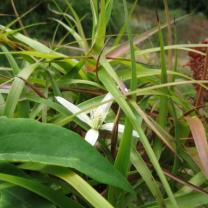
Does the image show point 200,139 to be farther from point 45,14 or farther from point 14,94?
point 45,14

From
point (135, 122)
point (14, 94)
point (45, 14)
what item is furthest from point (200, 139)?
point (45, 14)

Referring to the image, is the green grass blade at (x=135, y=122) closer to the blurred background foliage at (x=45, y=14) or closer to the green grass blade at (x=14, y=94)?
the green grass blade at (x=14, y=94)

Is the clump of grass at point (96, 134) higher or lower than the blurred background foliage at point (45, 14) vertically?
lower

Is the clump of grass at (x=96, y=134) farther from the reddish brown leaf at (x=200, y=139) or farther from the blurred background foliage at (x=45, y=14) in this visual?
the blurred background foliage at (x=45, y=14)

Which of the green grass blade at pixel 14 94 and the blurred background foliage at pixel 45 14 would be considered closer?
the green grass blade at pixel 14 94

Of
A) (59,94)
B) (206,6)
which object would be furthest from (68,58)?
(206,6)

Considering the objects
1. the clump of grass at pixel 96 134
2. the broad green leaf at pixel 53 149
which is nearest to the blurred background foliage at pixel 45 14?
the clump of grass at pixel 96 134

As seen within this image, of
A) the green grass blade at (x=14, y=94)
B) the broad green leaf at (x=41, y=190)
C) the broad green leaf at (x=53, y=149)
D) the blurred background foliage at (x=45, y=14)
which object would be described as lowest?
the broad green leaf at (x=41, y=190)

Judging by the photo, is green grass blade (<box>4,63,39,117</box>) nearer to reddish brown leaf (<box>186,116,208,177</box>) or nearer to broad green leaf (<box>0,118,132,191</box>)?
broad green leaf (<box>0,118,132,191</box>)
